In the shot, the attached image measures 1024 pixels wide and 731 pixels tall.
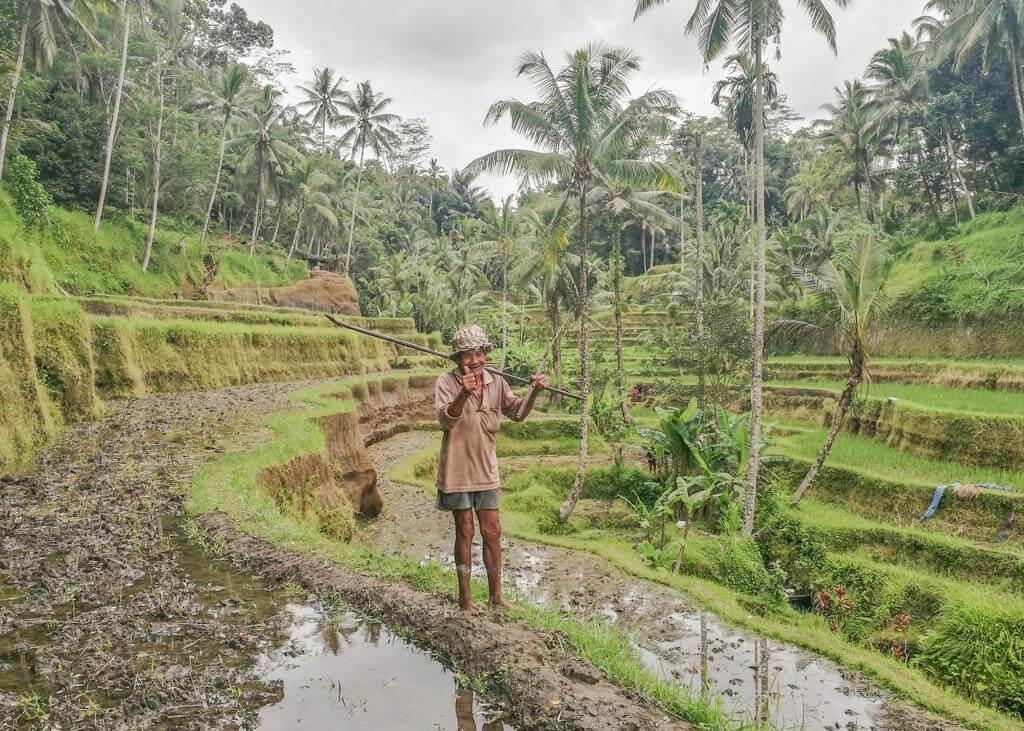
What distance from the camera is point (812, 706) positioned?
18.8 ft

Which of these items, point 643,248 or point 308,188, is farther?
point 643,248

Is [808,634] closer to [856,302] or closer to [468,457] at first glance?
[468,457]

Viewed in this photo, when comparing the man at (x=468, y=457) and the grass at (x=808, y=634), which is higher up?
the man at (x=468, y=457)

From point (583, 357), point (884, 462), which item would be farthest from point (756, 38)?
point (884, 462)

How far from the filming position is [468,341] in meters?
4.32

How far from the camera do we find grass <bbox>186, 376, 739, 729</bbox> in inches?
147

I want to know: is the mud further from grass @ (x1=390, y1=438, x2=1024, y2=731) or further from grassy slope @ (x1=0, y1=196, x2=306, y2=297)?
grassy slope @ (x1=0, y1=196, x2=306, y2=297)

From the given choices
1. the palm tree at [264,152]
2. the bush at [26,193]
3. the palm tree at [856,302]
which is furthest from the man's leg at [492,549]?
the palm tree at [264,152]

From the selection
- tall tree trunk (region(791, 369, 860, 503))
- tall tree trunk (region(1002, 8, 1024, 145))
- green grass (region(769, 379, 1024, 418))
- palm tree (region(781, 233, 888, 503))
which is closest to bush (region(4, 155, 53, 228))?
palm tree (region(781, 233, 888, 503))

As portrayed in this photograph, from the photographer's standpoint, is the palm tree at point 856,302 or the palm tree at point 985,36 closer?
the palm tree at point 856,302

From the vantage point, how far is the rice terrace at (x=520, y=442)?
12.8ft

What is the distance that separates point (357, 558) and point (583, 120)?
36.4ft

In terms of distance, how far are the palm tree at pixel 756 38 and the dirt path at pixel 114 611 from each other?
9849 millimetres

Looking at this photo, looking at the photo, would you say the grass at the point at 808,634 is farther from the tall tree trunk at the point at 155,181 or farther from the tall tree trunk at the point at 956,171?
the tall tree trunk at the point at 956,171
